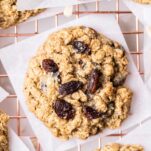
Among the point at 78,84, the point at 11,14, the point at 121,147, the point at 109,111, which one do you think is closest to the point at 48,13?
the point at 11,14

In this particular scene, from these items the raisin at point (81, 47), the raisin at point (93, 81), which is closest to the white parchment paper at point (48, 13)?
the raisin at point (81, 47)

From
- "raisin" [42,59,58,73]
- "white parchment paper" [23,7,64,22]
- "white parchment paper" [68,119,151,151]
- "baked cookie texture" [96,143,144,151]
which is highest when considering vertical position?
"white parchment paper" [23,7,64,22]

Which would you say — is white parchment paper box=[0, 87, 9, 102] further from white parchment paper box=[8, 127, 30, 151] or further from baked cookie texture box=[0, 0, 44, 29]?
baked cookie texture box=[0, 0, 44, 29]

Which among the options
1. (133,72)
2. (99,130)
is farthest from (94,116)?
(133,72)

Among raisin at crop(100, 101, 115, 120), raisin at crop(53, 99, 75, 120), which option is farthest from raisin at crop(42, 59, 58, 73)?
raisin at crop(100, 101, 115, 120)

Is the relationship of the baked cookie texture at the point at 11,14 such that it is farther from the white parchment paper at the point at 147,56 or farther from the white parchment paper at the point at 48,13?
the white parchment paper at the point at 147,56
